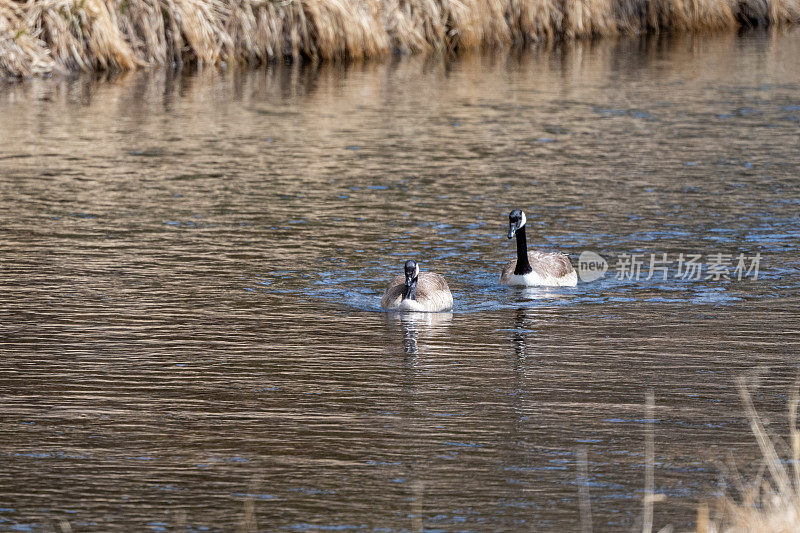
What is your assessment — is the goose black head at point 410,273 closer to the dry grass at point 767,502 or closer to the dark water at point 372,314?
the dark water at point 372,314

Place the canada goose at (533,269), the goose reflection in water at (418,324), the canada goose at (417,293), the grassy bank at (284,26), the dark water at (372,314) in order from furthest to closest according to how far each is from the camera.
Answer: the grassy bank at (284,26)
the canada goose at (533,269)
the canada goose at (417,293)
the goose reflection in water at (418,324)
the dark water at (372,314)

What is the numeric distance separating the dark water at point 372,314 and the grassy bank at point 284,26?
13.0 ft

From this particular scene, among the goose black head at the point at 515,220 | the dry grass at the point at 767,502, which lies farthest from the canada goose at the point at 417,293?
the dry grass at the point at 767,502

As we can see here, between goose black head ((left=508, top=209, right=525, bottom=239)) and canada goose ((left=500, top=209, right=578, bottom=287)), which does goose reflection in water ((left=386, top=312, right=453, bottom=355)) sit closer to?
canada goose ((left=500, top=209, right=578, bottom=287))

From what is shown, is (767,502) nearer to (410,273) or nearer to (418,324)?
(418,324)

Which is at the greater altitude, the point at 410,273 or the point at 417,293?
the point at 410,273

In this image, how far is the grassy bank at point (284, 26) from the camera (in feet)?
96.8

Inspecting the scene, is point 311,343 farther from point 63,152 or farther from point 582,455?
point 63,152

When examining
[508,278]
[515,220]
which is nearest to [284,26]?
[515,220]

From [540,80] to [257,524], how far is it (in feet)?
76.3

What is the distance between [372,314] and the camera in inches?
495

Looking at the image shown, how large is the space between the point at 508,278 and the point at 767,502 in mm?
6790

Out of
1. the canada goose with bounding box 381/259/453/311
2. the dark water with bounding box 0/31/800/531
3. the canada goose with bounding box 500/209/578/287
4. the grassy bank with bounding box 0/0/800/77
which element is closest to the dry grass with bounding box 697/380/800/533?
the dark water with bounding box 0/31/800/531

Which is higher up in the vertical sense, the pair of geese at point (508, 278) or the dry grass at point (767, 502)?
the dry grass at point (767, 502)
